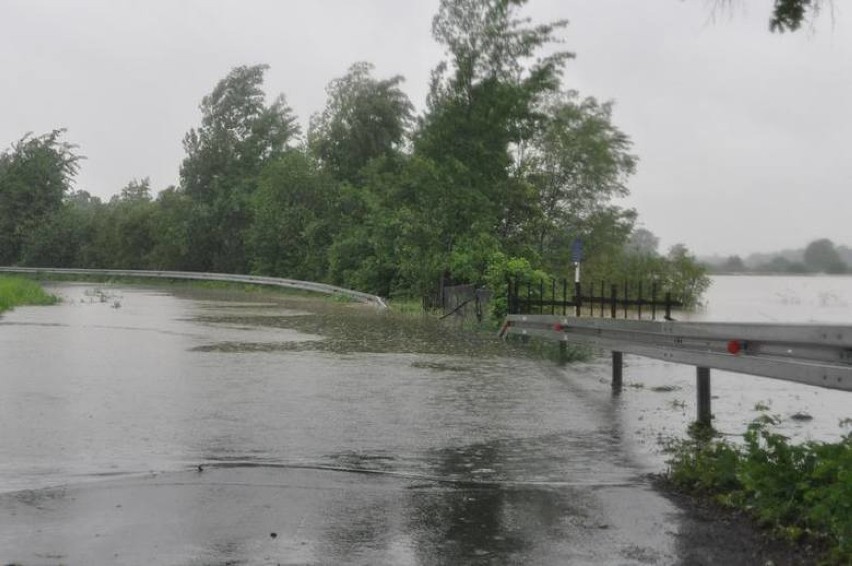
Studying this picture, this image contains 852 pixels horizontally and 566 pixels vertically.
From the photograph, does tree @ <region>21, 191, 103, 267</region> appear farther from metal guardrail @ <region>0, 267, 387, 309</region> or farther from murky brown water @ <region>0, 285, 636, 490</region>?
murky brown water @ <region>0, 285, 636, 490</region>

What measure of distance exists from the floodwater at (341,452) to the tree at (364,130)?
152 ft

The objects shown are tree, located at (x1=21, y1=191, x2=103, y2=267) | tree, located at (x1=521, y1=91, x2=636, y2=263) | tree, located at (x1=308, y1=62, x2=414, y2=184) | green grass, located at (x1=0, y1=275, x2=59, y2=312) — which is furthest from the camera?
tree, located at (x1=21, y1=191, x2=103, y2=267)

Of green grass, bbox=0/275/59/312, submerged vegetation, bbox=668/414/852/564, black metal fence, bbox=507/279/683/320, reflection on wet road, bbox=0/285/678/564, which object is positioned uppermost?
black metal fence, bbox=507/279/683/320

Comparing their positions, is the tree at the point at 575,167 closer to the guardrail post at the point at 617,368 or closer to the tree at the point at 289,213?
the tree at the point at 289,213

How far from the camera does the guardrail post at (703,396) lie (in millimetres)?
9602

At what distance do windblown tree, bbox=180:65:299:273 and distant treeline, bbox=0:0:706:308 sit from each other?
0.39 feet

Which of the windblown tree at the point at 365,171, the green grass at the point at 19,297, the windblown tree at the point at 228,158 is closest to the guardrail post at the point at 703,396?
the green grass at the point at 19,297

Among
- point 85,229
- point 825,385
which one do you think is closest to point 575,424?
point 825,385

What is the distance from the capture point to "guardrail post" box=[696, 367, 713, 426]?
31.5 ft

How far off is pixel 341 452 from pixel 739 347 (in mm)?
3571

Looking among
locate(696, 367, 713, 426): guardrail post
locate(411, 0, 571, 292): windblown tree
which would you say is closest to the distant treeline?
locate(411, 0, 571, 292): windblown tree

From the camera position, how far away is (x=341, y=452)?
827 centimetres

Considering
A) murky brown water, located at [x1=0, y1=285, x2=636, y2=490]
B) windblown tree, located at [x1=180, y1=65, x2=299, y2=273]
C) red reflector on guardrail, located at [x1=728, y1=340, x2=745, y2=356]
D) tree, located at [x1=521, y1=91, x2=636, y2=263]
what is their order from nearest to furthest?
murky brown water, located at [x1=0, y1=285, x2=636, y2=490] < red reflector on guardrail, located at [x1=728, y1=340, x2=745, y2=356] < tree, located at [x1=521, y1=91, x2=636, y2=263] < windblown tree, located at [x1=180, y1=65, x2=299, y2=273]

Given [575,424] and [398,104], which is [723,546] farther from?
[398,104]
